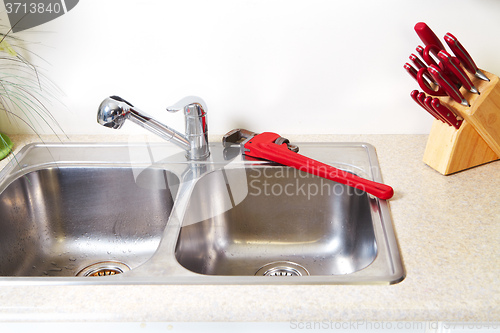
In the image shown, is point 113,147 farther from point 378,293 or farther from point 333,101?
point 378,293

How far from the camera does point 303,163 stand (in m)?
1.19

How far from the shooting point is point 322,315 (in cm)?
81

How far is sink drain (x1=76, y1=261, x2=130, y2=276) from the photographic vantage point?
4.05 ft

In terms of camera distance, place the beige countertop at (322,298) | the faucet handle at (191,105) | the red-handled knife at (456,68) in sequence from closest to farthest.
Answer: the beige countertop at (322,298) < the red-handled knife at (456,68) < the faucet handle at (191,105)

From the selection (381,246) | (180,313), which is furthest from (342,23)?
(180,313)

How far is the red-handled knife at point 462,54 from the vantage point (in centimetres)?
103

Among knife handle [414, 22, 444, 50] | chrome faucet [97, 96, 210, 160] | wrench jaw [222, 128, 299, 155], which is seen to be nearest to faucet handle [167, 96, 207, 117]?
chrome faucet [97, 96, 210, 160]

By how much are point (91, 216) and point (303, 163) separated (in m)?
0.59

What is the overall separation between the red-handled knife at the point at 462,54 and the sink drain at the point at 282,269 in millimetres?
613

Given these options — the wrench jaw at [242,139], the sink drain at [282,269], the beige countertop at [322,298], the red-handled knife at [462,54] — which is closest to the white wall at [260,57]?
the wrench jaw at [242,139]

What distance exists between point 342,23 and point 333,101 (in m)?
0.21

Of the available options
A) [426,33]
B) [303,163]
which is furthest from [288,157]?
[426,33]

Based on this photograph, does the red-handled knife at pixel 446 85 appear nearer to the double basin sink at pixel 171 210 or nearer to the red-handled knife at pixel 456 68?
the red-handled knife at pixel 456 68

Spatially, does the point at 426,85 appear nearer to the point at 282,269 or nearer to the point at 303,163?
the point at 303,163
